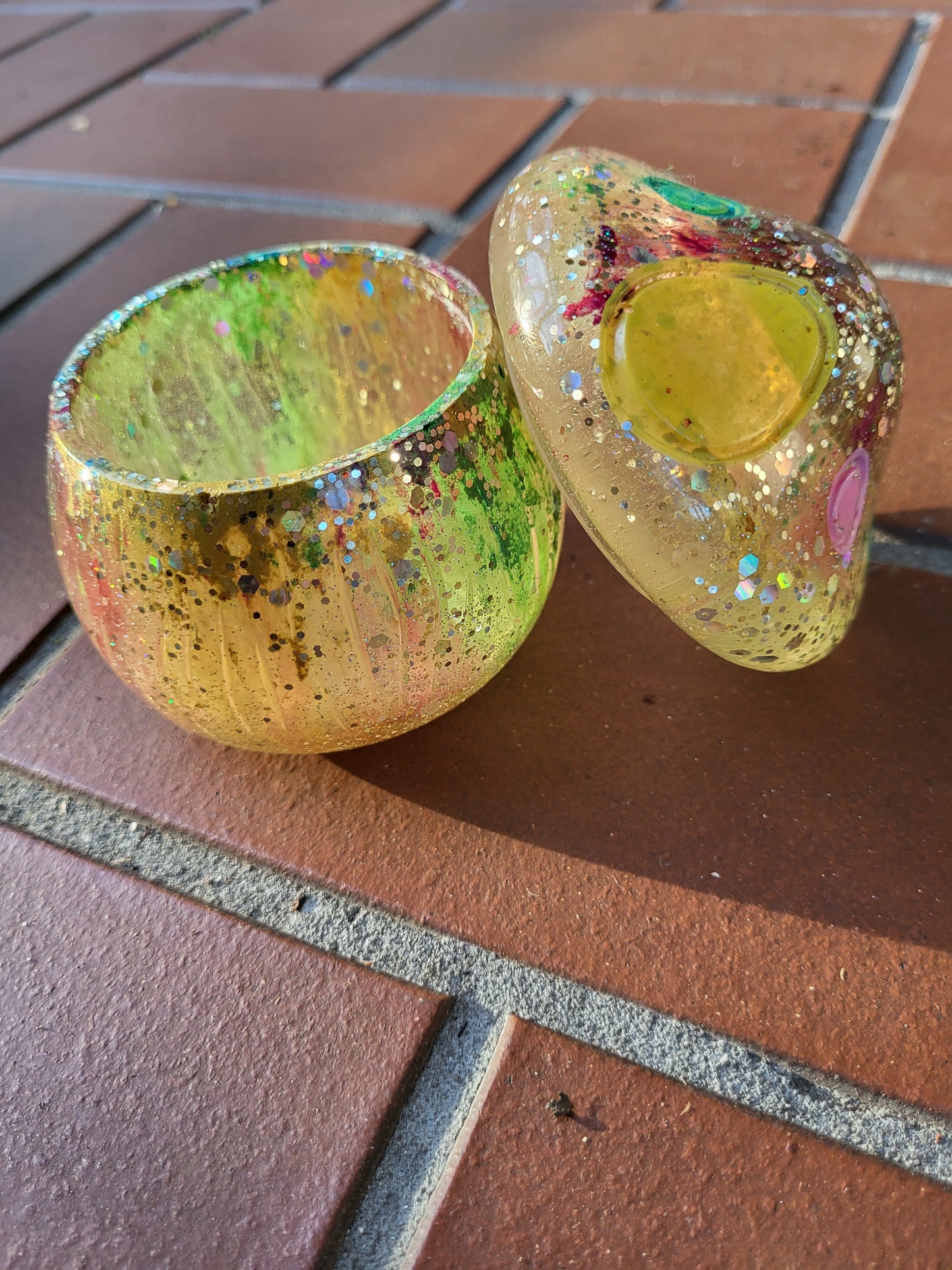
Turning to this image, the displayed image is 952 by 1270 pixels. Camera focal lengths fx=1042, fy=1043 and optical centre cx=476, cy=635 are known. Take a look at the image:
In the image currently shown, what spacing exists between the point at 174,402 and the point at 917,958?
1.37ft

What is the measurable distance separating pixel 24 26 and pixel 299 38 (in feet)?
1.39

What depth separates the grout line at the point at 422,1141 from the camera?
0.33 meters

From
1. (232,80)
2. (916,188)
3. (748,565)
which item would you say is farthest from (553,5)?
(748,565)

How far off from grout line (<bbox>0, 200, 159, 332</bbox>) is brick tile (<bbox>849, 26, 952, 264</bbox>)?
22.1 inches

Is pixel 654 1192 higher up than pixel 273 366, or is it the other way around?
pixel 273 366

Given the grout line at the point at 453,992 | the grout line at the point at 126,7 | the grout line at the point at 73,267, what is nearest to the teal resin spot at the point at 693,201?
the grout line at the point at 453,992

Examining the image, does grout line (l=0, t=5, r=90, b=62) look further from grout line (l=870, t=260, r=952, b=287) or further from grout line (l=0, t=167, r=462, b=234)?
grout line (l=870, t=260, r=952, b=287)

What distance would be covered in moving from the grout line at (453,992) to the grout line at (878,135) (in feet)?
1.95

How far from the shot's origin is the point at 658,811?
0.43 m

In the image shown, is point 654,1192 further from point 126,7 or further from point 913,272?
point 126,7

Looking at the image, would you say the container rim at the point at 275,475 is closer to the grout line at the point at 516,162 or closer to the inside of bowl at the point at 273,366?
the inside of bowl at the point at 273,366

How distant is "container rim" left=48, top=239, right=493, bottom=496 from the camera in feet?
1.18

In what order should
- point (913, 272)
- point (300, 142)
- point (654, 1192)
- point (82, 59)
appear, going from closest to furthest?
point (654, 1192) < point (913, 272) < point (300, 142) < point (82, 59)

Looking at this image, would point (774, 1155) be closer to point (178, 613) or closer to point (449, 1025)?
point (449, 1025)
